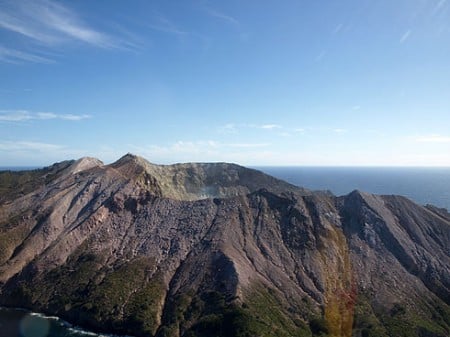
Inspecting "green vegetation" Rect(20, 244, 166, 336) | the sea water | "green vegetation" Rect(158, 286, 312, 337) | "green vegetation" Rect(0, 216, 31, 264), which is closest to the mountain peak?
"green vegetation" Rect(0, 216, 31, 264)

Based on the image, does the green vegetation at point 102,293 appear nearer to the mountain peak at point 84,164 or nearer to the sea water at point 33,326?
the sea water at point 33,326

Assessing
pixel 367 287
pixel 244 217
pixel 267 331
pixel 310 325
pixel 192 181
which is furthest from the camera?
pixel 192 181

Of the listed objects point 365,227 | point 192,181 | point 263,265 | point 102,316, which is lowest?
point 102,316

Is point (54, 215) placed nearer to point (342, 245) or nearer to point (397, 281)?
point (342, 245)

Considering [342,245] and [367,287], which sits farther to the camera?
[342,245]

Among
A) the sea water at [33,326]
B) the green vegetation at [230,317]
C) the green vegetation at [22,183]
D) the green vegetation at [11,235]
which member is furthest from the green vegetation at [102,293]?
the green vegetation at [22,183]

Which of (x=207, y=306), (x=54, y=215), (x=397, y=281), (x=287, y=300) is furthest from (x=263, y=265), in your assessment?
(x=54, y=215)

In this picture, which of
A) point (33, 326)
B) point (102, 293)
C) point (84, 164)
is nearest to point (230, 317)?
point (102, 293)

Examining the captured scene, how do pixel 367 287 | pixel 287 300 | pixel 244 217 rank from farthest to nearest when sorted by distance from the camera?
pixel 244 217 → pixel 367 287 → pixel 287 300
